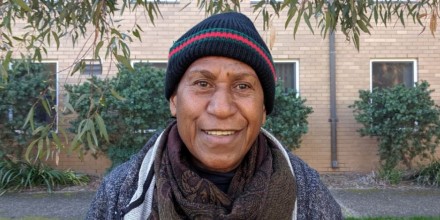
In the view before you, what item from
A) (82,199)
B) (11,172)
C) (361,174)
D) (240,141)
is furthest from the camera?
(361,174)

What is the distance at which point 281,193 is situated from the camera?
5.89ft

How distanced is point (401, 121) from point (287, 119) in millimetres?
1989

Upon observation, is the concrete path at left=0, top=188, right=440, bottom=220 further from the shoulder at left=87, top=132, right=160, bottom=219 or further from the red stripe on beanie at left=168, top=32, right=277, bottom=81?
the red stripe on beanie at left=168, top=32, right=277, bottom=81

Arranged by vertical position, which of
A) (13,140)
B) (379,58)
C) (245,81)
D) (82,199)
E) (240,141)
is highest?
(379,58)

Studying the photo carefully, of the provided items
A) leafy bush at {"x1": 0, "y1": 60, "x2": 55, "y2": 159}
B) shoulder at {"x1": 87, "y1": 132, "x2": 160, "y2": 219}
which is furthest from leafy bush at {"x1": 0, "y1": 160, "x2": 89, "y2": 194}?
shoulder at {"x1": 87, "y1": 132, "x2": 160, "y2": 219}

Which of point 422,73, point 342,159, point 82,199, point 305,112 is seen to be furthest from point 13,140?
point 422,73

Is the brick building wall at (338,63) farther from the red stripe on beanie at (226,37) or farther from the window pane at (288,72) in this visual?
Answer: the red stripe on beanie at (226,37)

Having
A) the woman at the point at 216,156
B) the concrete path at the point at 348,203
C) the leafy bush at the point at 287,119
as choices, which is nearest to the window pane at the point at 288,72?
the leafy bush at the point at 287,119

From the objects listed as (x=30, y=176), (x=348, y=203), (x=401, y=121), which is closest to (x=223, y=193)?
(x=348, y=203)

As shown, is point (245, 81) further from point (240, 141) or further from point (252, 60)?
point (240, 141)

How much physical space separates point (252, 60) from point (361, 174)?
8.57 metres

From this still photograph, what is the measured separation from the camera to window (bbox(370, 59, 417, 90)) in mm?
10164

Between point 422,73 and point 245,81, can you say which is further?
point 422,73

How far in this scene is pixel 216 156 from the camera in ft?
5.76
